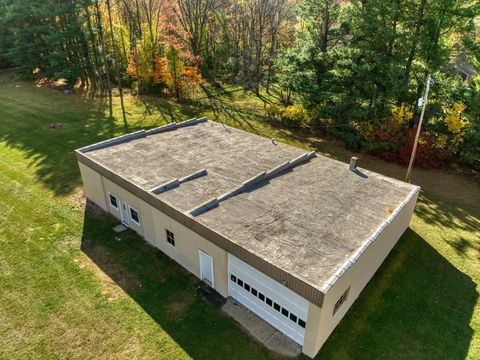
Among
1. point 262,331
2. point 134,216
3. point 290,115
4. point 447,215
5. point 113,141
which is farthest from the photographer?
point 290,115

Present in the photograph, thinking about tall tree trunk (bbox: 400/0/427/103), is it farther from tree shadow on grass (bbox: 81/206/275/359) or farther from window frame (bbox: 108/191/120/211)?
window frame (bbox: 108/191/120/211)

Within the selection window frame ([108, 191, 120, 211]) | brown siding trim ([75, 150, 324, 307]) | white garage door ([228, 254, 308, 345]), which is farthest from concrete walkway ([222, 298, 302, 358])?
window frame ([108, 191, 120, 211])

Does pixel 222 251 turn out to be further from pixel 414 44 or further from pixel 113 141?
pixel 414 44

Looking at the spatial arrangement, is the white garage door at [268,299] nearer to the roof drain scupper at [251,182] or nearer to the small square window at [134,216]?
the roof drain scupper at [251,182]

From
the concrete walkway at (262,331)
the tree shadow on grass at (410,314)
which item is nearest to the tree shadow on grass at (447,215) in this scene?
the tree shadow on grass at (410,314)

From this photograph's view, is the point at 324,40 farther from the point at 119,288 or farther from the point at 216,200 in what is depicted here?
the point at 119,288

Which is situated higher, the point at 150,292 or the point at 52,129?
the point at 52,129

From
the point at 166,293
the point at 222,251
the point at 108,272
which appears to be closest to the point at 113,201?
the point at 108,272
